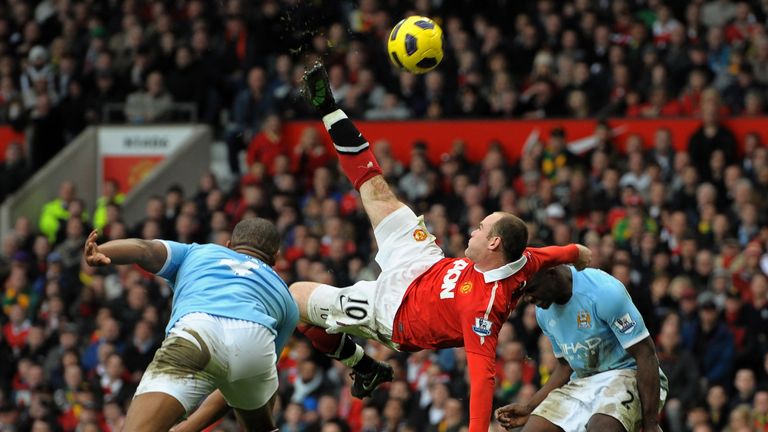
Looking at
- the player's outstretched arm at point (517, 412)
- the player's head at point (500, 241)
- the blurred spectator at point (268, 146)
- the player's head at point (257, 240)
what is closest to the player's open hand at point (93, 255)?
the player's head at point (257, 240)

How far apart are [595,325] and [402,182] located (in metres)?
8.50

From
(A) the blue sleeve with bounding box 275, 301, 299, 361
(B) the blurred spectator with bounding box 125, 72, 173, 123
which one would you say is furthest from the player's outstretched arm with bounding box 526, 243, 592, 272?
(B) the blurred spectator with bounding box 125, 72, 173, 123

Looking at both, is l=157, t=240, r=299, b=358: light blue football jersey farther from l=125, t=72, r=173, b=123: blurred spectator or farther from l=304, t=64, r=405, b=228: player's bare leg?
l=125, t=72, r=173, b=123: blurred spectator

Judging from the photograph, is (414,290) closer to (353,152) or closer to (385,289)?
(385,289)

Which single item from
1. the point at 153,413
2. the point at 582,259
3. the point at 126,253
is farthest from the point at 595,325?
the point at 126,253

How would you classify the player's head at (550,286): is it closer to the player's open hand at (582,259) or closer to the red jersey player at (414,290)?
the red jersey player at (414,290)

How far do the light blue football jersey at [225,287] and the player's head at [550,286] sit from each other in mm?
1591

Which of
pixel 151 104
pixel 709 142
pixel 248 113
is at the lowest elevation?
pixel 151 104

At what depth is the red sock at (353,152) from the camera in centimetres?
1044

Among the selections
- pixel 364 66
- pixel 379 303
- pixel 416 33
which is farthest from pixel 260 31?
pixel 379 303

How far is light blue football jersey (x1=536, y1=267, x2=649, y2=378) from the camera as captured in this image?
9.68m

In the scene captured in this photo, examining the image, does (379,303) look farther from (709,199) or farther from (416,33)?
(709,199)

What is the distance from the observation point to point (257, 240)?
9656 mm

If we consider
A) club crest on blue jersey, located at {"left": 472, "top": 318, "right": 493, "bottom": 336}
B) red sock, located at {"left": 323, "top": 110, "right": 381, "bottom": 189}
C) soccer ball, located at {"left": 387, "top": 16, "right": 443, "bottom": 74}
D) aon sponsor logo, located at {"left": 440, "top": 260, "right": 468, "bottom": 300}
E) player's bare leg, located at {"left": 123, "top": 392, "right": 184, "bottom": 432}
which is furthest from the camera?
soccer ball, located at {"left": 387, "top": 16, "right": 443, "bottom": 74}
